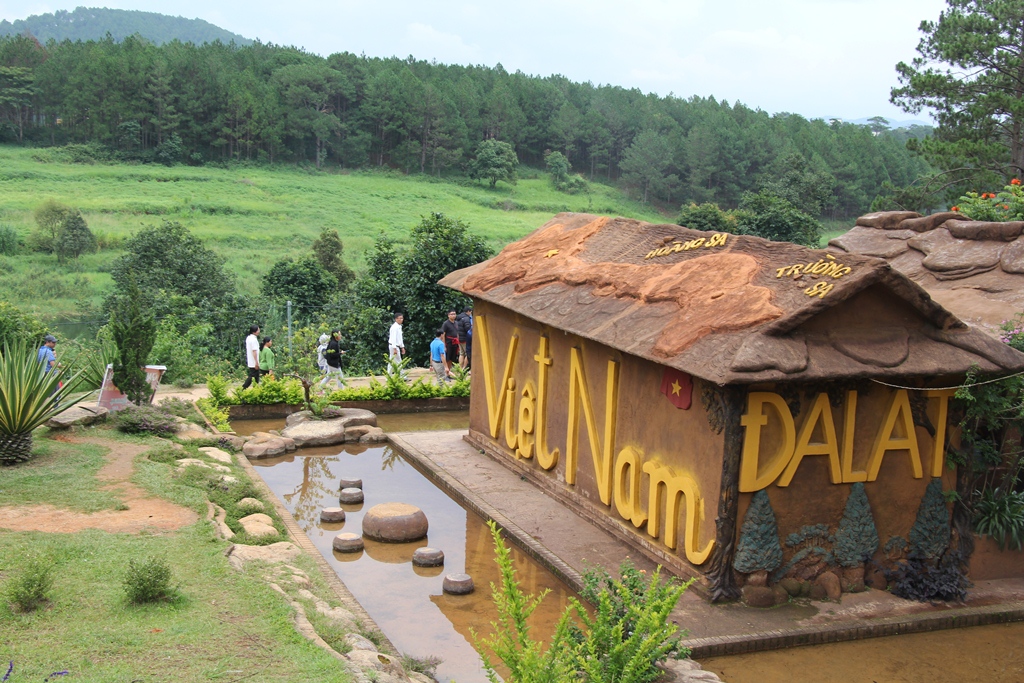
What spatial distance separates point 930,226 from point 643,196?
2074 inches

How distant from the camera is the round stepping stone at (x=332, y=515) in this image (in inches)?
405

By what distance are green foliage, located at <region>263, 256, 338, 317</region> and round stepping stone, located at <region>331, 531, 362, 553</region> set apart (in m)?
18.3

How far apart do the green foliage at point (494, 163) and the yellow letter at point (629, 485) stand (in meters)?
54.3

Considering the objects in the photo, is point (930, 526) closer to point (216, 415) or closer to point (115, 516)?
point (115, 516)

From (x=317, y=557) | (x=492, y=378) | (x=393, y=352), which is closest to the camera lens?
(x=317, y=557)

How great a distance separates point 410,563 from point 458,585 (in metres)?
0.94

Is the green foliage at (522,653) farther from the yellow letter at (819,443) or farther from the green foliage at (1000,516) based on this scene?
the green foliage at (1000,516)

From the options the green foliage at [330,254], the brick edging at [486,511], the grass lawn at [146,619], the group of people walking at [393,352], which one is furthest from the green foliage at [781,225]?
the grass lawn at [146,619]

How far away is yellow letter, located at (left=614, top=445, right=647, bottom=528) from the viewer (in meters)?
8.88

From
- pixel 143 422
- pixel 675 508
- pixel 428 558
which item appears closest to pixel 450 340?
pixel 143 422

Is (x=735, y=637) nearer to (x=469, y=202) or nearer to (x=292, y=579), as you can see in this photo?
(x=292, y=579)

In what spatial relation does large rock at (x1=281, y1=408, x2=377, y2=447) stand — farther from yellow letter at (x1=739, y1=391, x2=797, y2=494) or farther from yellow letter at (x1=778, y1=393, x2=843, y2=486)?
yellow letter at (x1=778, y1=393, x2=843, y2=486)

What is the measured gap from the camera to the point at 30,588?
6332mm

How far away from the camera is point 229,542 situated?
27.0 feet
